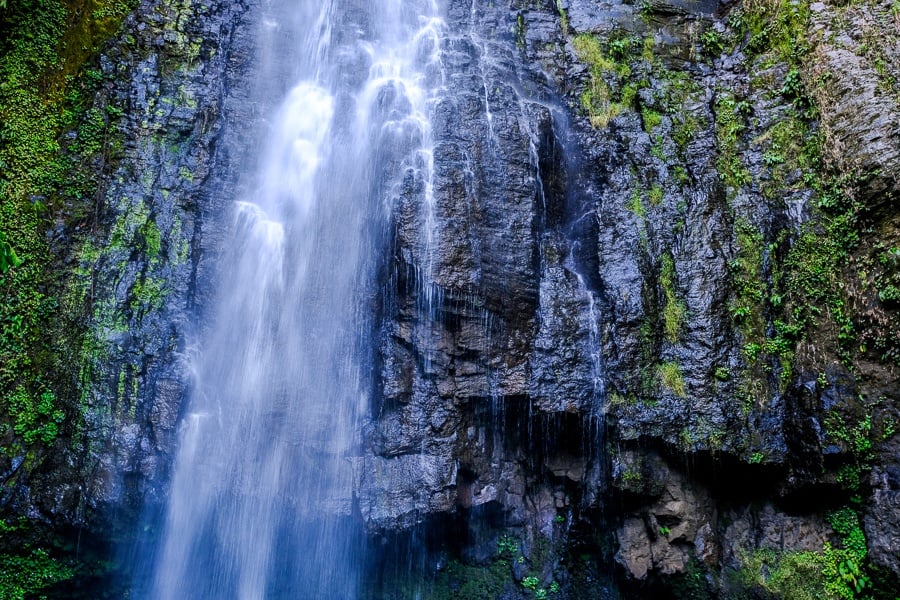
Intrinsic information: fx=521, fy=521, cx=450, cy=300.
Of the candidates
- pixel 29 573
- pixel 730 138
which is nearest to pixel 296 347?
pixel 29 573

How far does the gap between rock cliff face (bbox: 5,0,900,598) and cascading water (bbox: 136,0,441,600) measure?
0.44 metres

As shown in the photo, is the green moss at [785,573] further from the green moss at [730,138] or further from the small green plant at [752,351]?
the green moss at [730,138]

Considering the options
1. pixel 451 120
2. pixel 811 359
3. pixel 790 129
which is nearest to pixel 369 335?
pixel 451 120

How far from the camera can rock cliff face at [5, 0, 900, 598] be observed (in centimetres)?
789

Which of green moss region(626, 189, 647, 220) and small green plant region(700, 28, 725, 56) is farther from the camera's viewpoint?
small green plant region(700, 28, 725, 56)

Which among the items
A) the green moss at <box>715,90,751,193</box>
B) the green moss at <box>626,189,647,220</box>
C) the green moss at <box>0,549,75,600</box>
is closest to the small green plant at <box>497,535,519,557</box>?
the green moss at <box>626,189,647,220</box>

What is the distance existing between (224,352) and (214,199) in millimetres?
2931

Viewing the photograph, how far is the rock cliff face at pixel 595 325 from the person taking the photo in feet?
25.9

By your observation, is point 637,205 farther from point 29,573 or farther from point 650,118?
point 29,573

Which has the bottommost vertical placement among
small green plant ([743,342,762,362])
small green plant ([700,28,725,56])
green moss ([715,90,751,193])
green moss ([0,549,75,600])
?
green moss ([0,549,75,600])

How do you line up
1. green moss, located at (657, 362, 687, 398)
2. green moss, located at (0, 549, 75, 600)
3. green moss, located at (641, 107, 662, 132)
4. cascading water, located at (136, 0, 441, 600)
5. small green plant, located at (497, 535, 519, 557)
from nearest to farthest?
green moss, located at (0, 549, 75, 600)
cascading water, located at (136, 0, 441, 600)
green moss, located at (657, 362, 687, 398)
small green plant, located at (497, 535, 519, 557)
green moss, located at (641, 107, 662, 132)

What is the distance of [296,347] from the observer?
30.0ft

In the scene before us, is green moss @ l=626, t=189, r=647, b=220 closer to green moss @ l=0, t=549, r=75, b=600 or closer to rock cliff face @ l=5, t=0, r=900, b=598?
rock cliff face @ l=5, t=0, r=900, b=598

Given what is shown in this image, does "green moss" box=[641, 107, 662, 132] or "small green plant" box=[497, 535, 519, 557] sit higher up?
"green moss" box=[641, 107, 662, 132]
